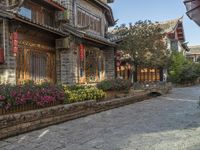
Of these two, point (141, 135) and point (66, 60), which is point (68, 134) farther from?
point (66, 60)

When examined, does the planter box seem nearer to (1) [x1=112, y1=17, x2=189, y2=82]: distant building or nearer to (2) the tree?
(1) [x1=112, y1=17, x2=189, y2=82]: distant building

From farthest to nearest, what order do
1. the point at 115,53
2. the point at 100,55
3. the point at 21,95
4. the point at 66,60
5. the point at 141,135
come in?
the point at 115,53 → the point at 100,55 → the point at 66,60 → the point at 21,95 → the point at 141,135

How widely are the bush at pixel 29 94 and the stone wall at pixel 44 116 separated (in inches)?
14.9

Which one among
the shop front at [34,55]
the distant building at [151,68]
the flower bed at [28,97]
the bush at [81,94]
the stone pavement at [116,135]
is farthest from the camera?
the distant building at [151,68]

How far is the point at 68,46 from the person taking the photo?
14438mm

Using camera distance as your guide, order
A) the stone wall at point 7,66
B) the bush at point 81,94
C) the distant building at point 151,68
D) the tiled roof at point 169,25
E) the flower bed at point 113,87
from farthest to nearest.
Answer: the tiled roof at point 169,25
the distant building at point 151,68
the flower bed at point 113,87
the stone wall at point 7,66
the bush at point 81,94

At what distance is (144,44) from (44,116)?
12.9 m

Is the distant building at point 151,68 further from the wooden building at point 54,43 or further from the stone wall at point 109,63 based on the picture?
the wooden building at point 54,43

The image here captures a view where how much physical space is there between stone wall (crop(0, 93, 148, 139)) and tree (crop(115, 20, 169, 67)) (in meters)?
8.53

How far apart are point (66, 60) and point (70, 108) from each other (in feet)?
17.8

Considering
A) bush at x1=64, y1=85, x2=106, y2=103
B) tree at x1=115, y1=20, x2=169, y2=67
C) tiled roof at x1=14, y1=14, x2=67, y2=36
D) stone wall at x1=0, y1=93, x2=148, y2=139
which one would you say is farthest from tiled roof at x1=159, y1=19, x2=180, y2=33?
stone wall at x1=0, y1=93, x2=148, y2=139

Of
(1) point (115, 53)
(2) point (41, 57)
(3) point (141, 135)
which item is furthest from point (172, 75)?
(3) point (141, 135)

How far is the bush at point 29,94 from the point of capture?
7945 millimetres

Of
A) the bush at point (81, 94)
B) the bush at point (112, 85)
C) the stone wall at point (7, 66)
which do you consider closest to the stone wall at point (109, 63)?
the bush at point (112, 85)
